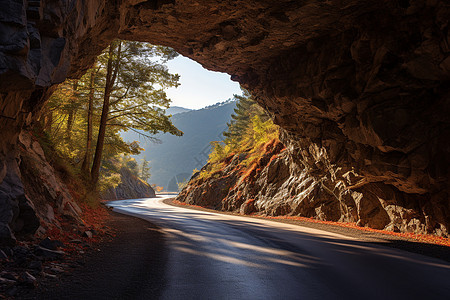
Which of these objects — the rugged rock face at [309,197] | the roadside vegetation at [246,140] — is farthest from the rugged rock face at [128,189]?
the rugged rock face at [309,197]

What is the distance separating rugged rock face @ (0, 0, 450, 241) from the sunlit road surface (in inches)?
145

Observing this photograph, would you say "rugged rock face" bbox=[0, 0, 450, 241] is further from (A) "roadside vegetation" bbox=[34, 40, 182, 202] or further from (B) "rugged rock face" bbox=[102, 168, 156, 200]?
(B) "rugged rock face" bbox=[102, 168, 156, 200]

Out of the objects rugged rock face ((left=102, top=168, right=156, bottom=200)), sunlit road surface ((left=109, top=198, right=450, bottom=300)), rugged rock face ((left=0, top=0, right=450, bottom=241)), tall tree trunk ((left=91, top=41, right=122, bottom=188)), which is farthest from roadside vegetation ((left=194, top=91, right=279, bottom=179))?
rugged rock face ((left=102, top=168, right=156, bottom=200))

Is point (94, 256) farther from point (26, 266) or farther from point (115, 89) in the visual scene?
point (115, 89)

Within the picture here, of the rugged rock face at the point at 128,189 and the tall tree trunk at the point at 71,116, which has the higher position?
the tall tree trunk at the point at 71,116

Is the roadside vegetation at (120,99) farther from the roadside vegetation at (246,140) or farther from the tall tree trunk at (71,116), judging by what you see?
the roadside vegetation at (246,140)

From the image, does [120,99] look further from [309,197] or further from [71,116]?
[309,197]

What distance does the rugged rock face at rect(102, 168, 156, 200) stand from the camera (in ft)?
141

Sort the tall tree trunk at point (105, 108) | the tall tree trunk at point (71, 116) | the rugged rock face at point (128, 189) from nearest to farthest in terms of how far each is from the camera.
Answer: the tall tree trunk at point (71, 116), the tall tree trunk at point (105, 108), the rugged rock face at point (128, 189)

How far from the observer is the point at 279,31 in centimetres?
1077

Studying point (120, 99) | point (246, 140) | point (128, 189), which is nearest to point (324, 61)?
point (120, 99)

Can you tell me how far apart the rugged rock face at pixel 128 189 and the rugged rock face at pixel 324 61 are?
3459 cm

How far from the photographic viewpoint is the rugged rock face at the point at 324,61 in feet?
18.2

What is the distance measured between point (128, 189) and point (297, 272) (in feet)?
163
